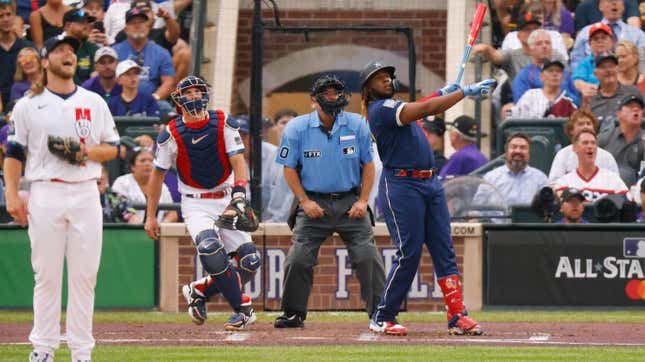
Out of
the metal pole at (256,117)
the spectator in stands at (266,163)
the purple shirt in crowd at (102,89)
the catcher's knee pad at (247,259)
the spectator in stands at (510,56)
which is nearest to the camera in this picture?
the catcher's knee pad at (247,259)

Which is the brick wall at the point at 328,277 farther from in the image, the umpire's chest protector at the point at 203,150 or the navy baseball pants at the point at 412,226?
the navy baseball pants at the point at 412,226

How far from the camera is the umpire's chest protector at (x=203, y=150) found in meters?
11.0

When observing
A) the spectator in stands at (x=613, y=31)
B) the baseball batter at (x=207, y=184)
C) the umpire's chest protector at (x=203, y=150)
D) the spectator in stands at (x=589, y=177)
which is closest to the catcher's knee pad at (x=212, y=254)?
the baseball batter at (x=207, y=184)

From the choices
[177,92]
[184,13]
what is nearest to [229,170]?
[177,92]

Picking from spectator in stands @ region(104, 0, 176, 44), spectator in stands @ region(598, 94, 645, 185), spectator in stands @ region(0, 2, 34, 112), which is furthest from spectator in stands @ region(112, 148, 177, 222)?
spectator in stands @ region(598, 94, 645, 185)

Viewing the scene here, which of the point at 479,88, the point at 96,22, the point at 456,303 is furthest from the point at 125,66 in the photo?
the point at 479,88

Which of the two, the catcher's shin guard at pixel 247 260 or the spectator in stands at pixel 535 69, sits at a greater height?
the spectator in stands at pixel 535 69

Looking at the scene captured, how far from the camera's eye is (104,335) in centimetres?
1102

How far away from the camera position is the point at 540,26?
56.6ft

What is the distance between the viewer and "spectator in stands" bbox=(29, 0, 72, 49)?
700 inches

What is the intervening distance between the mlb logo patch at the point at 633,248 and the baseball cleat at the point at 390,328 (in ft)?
10.8

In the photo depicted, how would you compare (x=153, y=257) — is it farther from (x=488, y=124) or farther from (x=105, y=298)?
(x=488, y=124)

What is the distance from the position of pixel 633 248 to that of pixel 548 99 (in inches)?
120

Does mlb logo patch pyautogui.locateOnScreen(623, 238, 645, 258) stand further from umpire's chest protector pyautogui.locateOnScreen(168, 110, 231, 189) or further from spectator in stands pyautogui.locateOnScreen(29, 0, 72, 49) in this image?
spectator in stands pyautogui.locateOnScreen(29, 0, 72, 49)
